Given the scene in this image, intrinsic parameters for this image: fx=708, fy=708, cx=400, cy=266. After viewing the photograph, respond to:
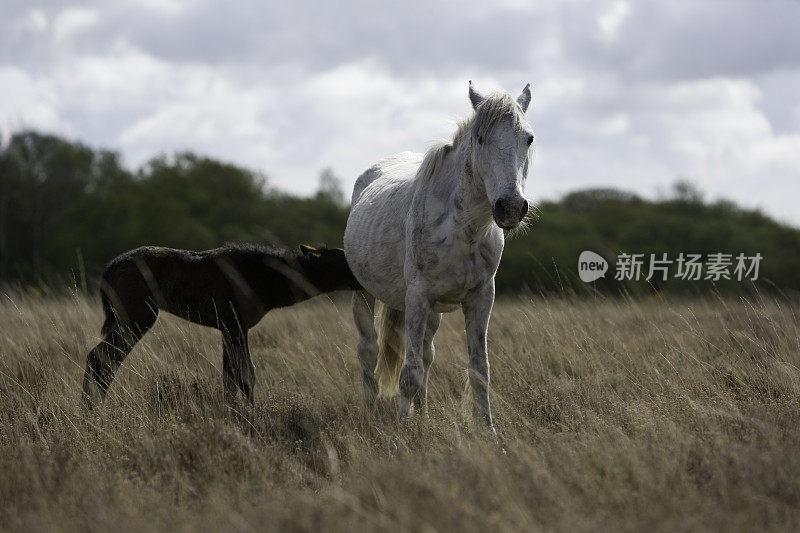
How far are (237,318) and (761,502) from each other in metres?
4.14

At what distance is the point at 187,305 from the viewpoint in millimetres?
6055

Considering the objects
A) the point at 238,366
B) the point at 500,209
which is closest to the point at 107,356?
the point at 238,366

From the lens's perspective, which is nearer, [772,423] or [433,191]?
[772,423]

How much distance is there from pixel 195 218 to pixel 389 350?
28.2 metres

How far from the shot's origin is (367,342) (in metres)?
6.26

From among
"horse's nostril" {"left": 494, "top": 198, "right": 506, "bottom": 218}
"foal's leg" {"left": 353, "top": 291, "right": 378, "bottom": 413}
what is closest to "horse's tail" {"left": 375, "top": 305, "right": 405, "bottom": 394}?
"foal's leg" {"left": 353, "top": 291, "right": 378, "bottom": 413}

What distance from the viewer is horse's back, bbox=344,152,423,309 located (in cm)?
548

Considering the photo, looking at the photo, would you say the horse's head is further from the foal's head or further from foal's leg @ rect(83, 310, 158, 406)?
foal's leg @ rect(83, 310, 158, 406)

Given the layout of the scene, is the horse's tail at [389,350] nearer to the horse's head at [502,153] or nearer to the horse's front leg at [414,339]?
the horse's front leg at [414,339]

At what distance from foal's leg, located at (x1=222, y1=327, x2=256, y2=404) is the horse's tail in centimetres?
108

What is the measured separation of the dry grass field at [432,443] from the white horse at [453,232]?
0.52 meters

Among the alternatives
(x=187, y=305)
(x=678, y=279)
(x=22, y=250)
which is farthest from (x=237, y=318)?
(x=22, y=250)

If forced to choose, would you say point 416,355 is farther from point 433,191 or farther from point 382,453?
point 433,191

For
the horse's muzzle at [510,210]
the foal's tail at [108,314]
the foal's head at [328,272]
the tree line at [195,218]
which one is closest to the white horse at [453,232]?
the horse's muzzle at [510,210]
